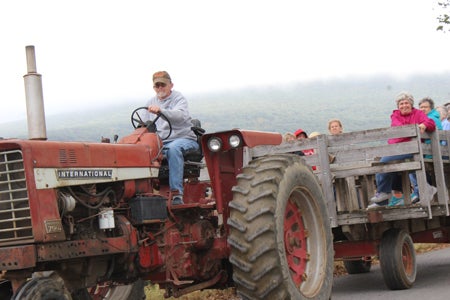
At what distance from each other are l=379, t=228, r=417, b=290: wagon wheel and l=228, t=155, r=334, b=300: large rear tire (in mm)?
1764

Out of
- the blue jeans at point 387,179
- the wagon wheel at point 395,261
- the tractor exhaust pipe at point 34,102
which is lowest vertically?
the wagon wheel at point 395,261

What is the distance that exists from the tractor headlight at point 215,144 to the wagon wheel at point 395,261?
100 inches

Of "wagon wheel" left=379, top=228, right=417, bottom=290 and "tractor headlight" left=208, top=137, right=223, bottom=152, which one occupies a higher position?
"tractor headlight" left=208, top=137, right=223, bottom=152

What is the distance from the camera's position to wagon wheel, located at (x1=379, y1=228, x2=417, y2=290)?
800cm

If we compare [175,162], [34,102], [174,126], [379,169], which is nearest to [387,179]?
[379,169]

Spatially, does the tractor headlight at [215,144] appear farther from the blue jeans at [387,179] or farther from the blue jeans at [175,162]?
the blue jeans at [387,179]

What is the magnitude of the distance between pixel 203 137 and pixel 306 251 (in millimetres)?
1402

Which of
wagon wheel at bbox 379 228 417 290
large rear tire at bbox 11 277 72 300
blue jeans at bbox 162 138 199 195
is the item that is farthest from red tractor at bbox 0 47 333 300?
wagon wheel at bbox 379 228 417 290

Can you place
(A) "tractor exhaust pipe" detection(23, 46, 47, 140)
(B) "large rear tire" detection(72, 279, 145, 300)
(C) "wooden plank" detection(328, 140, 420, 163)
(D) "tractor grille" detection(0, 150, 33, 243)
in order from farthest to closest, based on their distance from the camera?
(A) "tractor exhaust pipe" detection(23, 46, 47, 140) < (C) "wooden plank" detection(328, 140, 420, 163) < (B) "large rear tire" detection(72, 279, 145, 300) < (D) "tractor grille" detection(0, 150, 33, 243)

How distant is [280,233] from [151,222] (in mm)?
1116

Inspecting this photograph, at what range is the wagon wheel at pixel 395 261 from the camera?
800 centimetres

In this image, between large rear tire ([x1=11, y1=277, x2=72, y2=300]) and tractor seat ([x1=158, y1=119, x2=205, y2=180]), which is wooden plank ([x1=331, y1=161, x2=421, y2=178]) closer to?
tractor seat ([x1=158, y1=119, x2=205, y2=180])

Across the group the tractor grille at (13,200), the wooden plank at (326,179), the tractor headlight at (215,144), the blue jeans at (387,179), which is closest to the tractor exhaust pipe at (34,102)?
the tractor headlight at (215,144)

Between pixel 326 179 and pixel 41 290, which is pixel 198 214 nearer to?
pixel 326 179
